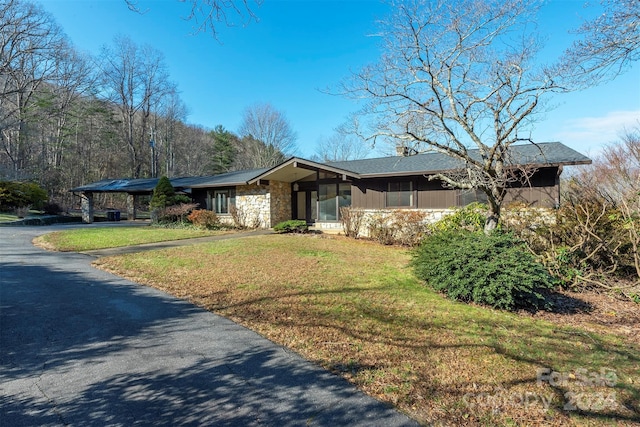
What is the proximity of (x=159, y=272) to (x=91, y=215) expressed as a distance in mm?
17952

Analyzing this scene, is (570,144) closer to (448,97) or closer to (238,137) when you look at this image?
(448,97)

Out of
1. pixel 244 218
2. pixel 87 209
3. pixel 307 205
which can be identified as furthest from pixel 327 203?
pixel 87 209

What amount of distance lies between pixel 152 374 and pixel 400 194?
39.3 ft

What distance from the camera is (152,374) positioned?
2.85 metres

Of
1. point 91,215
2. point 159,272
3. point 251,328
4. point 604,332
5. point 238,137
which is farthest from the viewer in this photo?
point 238,137

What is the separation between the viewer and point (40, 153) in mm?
28047

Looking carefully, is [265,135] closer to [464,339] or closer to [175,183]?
[175,183]

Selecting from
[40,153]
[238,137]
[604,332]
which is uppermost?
[238,137]

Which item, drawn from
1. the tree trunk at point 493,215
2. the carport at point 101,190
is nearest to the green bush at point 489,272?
the tree trunk at point 493,215

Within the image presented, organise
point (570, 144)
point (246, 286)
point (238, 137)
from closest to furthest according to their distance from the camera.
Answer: point (246, 286) < point (570, 144) < point (238, 137)

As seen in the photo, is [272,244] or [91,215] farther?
[91,215]

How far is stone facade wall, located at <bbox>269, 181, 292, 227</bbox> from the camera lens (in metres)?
16.0

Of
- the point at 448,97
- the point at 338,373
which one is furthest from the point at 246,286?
the point at 448,97

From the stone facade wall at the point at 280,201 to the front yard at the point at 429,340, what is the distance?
8.84 meters
